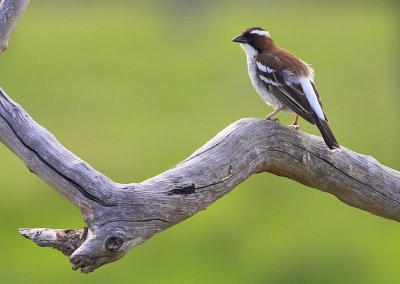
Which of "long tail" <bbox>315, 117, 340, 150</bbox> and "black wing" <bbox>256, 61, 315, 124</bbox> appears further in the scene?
"black wing" <bbox>256, 61, 315, 124</bbox>

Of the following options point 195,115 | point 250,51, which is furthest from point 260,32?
point 195,115

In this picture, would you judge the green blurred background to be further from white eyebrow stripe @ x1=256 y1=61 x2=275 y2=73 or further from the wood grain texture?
the wood grain texture

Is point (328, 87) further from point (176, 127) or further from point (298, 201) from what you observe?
point (298, 201)

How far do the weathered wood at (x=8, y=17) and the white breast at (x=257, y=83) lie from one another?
2.77m

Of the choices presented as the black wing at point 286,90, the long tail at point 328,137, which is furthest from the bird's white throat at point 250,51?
the long tail at point 328,137

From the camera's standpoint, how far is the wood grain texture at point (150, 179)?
668 cm

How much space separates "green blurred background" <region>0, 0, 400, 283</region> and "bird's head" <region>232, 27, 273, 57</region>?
5.79 meters

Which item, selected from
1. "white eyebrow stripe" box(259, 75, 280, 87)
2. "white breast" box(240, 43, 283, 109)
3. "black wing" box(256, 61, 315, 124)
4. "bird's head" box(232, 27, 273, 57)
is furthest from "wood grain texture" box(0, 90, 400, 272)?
"bird's head" box(232, 27, 273, 57)

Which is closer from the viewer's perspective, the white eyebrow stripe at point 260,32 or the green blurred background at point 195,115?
the white eyebrow stripe at point 260,32

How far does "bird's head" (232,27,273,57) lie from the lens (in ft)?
32.1

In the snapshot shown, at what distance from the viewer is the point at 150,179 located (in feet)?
23.0

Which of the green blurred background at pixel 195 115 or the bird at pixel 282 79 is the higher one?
the green blurred background at pixel 195 115

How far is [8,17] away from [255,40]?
3139mm

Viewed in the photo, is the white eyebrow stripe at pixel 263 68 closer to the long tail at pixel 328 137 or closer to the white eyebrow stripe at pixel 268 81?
the white eyebrow stripe at pixel 268 81
